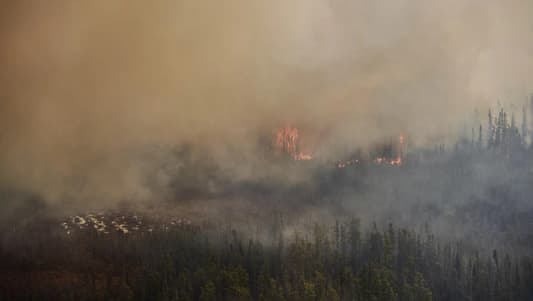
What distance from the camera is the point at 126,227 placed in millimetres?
179125

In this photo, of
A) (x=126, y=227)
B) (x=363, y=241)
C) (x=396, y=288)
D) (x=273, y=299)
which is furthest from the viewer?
(x=126, y=227)

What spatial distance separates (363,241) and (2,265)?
106917mm

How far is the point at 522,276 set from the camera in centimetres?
13475

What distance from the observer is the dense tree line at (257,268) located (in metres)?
117

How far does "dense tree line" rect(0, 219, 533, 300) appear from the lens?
11712 cm

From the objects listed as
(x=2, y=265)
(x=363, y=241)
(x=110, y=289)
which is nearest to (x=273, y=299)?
(x=110, y=289)

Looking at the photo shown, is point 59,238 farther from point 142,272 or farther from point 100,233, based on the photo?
point 142,272

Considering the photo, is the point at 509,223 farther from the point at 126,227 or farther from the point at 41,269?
the point at 41,269

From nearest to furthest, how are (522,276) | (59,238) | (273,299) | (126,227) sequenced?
(273,299) < (522,276) < (59,238) < (126,227)

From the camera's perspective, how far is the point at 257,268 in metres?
136

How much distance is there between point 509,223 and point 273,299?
118099 mm

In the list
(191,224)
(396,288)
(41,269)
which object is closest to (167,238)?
(191,224)

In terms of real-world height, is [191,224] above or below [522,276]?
above

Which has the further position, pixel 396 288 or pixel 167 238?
pixel 167 238
